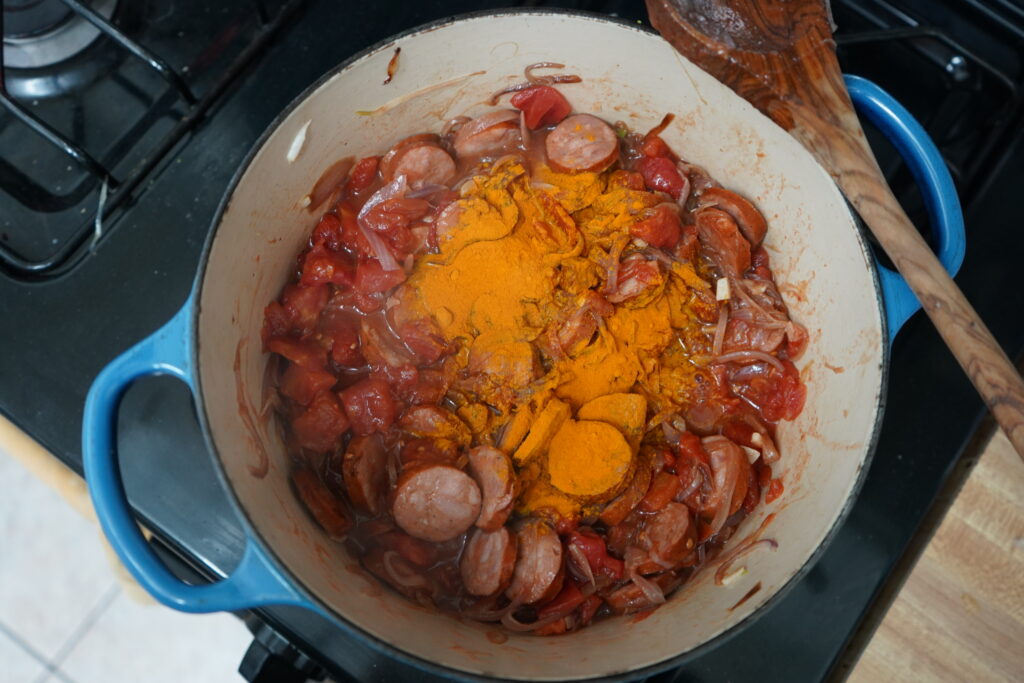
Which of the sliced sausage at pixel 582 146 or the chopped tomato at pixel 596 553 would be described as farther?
the sliced sausage at pixel 582 146

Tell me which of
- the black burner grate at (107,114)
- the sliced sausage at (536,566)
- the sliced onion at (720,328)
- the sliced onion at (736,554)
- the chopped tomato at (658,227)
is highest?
the black burner grate at (107,114)

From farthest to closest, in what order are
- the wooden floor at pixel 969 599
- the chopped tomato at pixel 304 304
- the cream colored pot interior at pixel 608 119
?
the chopped tomato at pixel 304 304, the wooden floor at pixel 969 599, the cream colored pot interior at pixel 608 119

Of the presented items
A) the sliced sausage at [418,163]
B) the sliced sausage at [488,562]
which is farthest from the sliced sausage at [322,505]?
the sliced sausage at [418,163]

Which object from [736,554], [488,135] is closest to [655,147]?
[488,135]

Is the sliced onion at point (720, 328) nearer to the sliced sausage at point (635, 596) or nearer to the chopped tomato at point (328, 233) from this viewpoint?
the sliced sausage at point (635, 596)

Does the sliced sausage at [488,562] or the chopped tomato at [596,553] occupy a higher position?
the sliced sausage at [488,562]

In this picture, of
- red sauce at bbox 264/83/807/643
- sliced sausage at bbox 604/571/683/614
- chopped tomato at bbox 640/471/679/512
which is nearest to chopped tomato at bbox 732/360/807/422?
red sauce at bbox 264/83/807/643

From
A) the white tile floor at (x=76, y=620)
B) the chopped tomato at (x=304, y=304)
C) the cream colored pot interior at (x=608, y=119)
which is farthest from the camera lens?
the white tile floor at (x=76, y=620)
